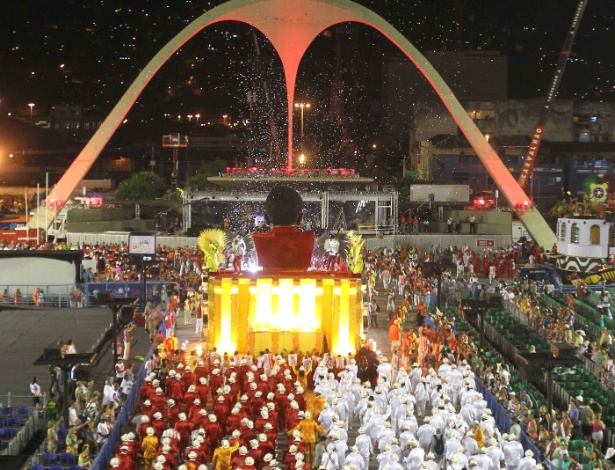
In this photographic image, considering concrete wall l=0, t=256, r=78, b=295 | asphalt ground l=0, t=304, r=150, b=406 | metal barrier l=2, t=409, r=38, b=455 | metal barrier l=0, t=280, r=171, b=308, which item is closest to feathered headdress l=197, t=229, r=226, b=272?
asphalt ground l=0, t=304, r=150, b=406

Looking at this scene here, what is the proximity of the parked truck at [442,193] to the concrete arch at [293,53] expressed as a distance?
5544 mm

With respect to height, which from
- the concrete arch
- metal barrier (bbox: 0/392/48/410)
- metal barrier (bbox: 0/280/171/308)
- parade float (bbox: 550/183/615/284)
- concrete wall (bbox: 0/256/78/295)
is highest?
the concrete arch

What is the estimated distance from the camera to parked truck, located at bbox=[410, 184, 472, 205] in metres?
58.6

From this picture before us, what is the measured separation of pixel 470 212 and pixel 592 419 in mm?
34337

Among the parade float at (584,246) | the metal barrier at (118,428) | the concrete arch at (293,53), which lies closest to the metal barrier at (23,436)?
the metal barrier at (118,428)

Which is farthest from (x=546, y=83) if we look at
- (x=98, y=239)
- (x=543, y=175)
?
(x=98, y=239)

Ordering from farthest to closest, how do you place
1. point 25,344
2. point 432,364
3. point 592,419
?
1. point 25,344
2. point 432,364
3. point 592,419

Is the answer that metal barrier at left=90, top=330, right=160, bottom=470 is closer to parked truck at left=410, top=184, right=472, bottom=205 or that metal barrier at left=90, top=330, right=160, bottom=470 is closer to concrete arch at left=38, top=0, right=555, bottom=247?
concrete arch at left=38, top=0, right=555, bottom=247

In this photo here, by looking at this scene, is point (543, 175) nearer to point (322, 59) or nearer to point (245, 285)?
point (322, 59)

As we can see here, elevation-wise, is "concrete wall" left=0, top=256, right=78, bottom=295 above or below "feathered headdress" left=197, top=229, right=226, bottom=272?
below

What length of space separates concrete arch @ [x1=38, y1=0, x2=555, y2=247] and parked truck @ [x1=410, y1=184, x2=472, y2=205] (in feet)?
18.2

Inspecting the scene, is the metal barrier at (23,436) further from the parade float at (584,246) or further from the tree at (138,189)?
the tree at (138,189)

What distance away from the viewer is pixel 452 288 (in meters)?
35.7

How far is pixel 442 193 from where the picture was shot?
59.2 metres
